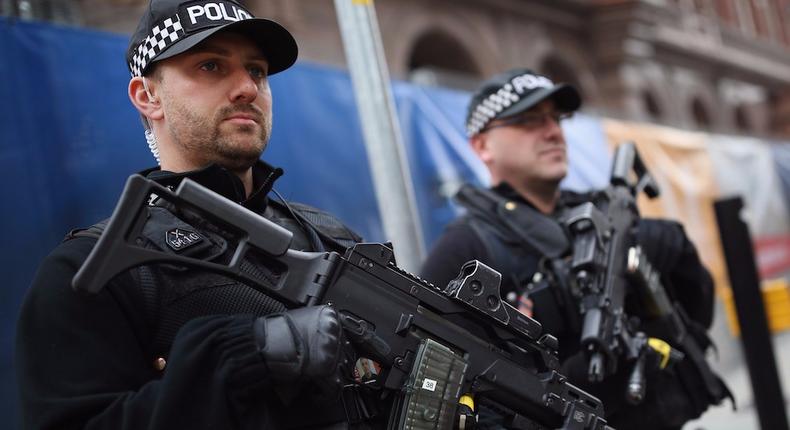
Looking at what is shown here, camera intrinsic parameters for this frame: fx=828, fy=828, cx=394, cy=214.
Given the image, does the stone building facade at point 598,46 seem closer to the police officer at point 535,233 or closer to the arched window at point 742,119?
the arched window at point 742,119

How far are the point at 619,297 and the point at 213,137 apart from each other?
1.42 meters

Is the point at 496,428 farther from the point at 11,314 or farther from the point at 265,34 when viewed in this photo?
the point at 11,314

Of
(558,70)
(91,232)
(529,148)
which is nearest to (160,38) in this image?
(91,232)

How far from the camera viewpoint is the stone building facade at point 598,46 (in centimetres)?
797

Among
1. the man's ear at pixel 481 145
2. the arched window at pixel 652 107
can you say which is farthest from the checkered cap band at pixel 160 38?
the arched window at pixel 652 107

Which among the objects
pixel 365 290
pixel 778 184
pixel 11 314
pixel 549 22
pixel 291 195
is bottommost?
pixel 11 314

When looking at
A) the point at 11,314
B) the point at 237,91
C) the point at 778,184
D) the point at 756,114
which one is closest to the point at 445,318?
the point at 237,91

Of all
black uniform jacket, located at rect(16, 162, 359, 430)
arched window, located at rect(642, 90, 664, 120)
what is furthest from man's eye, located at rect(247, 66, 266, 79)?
arched window, located at rect(642, 90, 664, 120)

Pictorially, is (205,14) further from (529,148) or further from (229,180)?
(529,148)

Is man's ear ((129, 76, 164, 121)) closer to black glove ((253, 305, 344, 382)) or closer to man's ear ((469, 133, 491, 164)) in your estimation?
black glove ((253, 305, 344, 382))

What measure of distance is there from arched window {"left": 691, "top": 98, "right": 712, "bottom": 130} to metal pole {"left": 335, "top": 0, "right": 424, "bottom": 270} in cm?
1726

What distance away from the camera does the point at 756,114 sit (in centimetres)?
2200

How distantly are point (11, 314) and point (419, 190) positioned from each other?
2.59m

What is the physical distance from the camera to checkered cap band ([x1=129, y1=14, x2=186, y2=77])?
1715 millimetres
